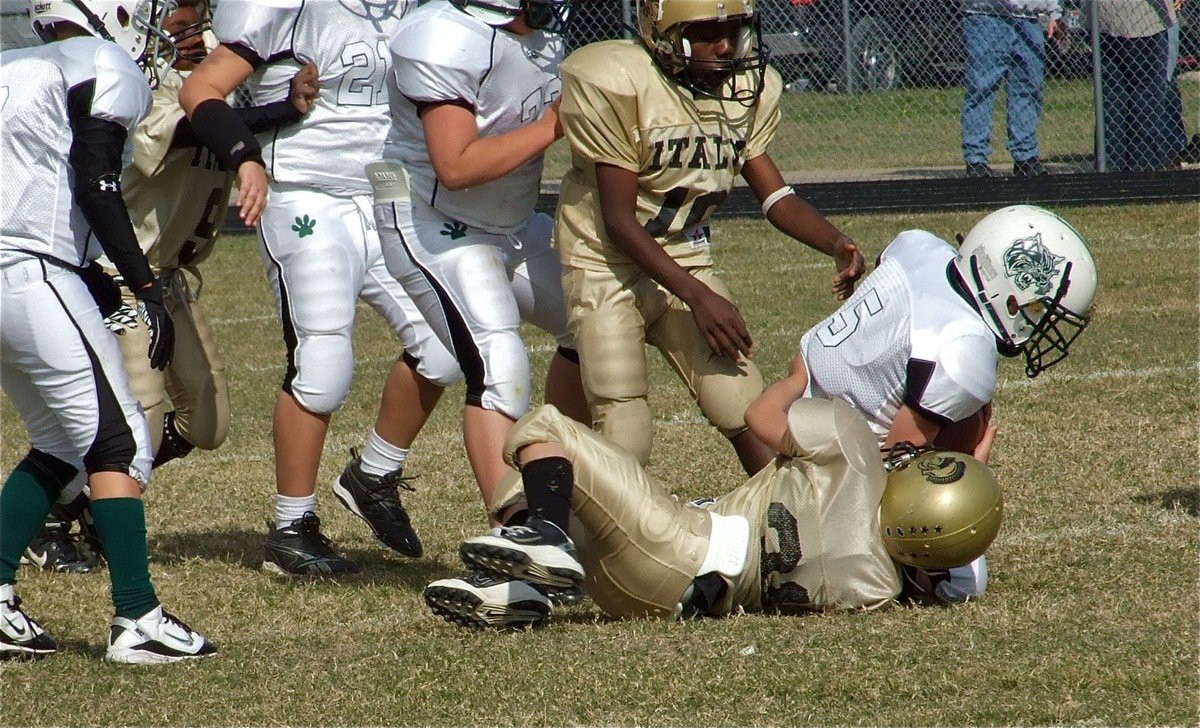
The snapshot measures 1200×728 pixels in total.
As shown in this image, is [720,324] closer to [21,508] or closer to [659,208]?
[659,208]

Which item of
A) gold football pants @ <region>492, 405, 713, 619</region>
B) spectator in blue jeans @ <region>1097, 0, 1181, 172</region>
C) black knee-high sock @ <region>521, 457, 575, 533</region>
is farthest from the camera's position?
spectator in blue jeans @ <region>1097, 0, 1181, 172</region>

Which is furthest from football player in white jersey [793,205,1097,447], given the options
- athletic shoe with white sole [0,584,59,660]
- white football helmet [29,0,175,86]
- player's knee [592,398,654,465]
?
athletic shoe with white sole [0,584,59,660]

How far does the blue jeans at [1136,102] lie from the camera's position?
12180mm

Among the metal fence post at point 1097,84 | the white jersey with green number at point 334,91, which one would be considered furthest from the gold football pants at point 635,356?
the metal fence post at point 1097,84

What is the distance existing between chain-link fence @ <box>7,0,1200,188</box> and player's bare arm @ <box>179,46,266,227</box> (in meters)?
5.95

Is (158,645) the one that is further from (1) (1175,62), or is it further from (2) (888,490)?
(1) (1175,62)

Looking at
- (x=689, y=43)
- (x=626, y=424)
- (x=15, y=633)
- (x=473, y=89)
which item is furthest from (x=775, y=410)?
(x=15, y=633)

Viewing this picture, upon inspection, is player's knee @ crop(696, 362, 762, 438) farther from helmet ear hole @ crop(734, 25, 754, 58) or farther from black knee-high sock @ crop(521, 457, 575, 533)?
helmet ear hole @ crop(734, 25, 754, 58)

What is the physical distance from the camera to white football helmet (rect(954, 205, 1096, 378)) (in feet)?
13.3

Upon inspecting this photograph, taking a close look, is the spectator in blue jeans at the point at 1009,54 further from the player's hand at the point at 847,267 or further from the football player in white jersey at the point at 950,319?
the football player in white jersey at the point at 950,319

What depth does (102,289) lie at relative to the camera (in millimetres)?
4117

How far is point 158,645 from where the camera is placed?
12.7 ft

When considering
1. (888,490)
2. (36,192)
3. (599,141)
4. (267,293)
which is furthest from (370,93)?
(267,293)

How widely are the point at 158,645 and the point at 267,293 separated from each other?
7233 millimetres
